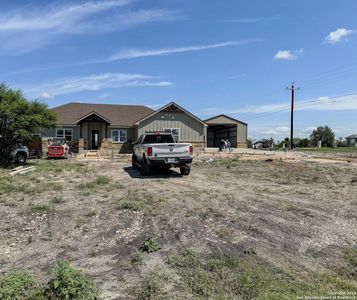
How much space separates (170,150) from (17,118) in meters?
10.6

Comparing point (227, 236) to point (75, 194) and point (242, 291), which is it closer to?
point (242, 291)

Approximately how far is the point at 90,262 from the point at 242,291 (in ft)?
8.04

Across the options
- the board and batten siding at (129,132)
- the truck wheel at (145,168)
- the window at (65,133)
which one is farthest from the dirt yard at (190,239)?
the board and batten siding at (129,132)

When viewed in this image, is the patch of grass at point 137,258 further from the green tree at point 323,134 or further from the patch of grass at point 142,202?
the green tree at point 323,134

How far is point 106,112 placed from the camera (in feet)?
147

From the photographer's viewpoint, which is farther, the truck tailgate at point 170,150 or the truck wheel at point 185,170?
the truck wheel at point 185,170

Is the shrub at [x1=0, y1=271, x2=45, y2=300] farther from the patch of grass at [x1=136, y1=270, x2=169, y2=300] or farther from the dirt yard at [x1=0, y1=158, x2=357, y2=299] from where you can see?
the patch of grass at [x1=136, y1=270, x2=169, y2=300]

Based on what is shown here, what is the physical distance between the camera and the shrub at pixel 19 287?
477 centimetres

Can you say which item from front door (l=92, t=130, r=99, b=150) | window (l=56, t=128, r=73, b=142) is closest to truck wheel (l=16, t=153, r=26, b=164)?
window (l=56, t=128, r=73, b=142)

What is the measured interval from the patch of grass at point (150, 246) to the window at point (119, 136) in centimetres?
3583

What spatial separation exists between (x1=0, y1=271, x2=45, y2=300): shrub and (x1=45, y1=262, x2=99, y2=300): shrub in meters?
0.18

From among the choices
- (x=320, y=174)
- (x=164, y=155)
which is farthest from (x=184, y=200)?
(x=320, y=174)

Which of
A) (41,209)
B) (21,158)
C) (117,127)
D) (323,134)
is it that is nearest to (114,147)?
(117,127)

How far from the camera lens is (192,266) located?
5898mm
